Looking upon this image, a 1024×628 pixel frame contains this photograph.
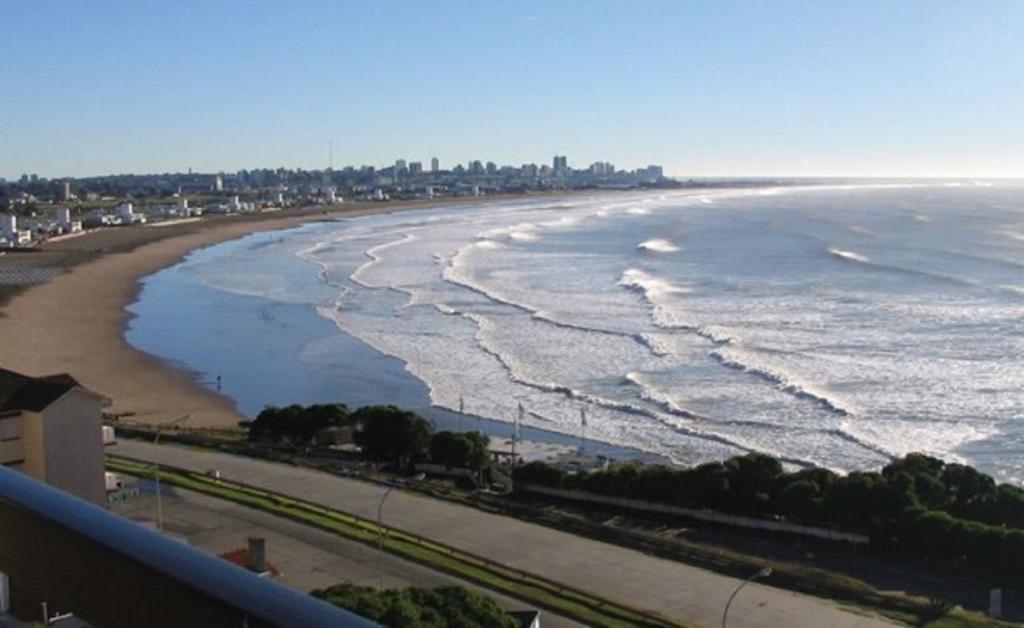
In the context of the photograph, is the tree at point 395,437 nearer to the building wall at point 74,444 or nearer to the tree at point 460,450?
the tree at point 460,450

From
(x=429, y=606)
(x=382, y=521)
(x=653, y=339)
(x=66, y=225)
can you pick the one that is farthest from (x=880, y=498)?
(x=66, y=225)

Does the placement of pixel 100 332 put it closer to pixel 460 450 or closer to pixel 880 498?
pixel 460 450

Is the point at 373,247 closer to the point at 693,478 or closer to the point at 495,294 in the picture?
the point at 495,294

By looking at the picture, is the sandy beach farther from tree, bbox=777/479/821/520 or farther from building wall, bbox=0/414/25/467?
tree, bbox=777/479/821/520

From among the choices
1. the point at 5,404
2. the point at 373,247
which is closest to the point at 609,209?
the point at 373,247

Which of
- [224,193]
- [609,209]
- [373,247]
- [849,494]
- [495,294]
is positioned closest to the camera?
[849,494]

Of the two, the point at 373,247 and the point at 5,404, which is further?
the point at 373,247

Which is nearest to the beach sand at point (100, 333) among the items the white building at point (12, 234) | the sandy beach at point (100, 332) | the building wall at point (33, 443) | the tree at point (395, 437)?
the sandy beach at point (100, 332)
